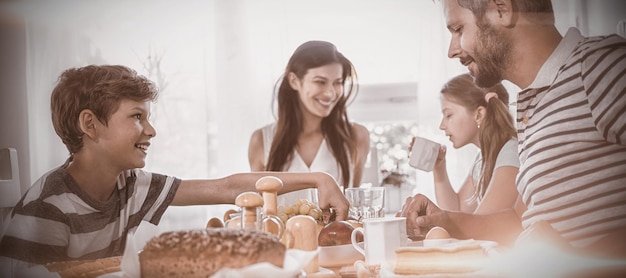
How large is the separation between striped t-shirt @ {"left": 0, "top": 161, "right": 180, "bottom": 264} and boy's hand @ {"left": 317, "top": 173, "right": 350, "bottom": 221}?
397 mm

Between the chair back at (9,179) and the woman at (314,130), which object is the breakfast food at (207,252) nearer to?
the chair back at (9,179)

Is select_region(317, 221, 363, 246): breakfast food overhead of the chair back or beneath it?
beneath

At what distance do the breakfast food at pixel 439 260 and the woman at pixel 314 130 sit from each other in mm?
852

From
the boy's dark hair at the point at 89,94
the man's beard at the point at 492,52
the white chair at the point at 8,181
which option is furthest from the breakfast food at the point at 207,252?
the man's beard at the point at 492,52

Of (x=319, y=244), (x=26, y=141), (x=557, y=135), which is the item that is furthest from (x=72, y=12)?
(x=557, y=135)

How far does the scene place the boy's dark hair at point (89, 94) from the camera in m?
1.42

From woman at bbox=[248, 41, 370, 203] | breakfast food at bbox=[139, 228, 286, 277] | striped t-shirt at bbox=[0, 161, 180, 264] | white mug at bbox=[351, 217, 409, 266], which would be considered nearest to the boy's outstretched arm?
striped t-shirt at bbox=[0, 161, 180, 264]

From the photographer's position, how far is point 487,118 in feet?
6.00

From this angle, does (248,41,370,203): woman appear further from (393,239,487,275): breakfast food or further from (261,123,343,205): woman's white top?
(393,239,487,275): breakfast food

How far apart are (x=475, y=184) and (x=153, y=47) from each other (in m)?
1.02

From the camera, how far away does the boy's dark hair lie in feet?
4.65

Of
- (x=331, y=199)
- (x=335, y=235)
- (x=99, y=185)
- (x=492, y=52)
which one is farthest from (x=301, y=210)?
(x=492, y=52)

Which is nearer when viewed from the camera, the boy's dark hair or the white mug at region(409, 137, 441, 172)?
the boy's dark hair

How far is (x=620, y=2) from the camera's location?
154 centimetres
